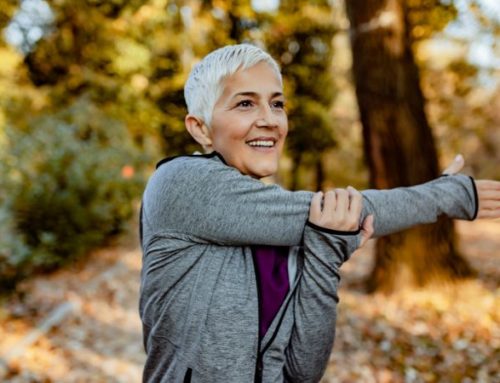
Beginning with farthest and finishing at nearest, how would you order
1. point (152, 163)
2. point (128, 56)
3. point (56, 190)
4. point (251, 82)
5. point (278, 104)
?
point (128, 56) < point (152, 163) < point (56, 190) < point (278, 104) < point (251, 82)

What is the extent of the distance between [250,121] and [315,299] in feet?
2.02

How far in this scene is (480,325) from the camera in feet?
14.9

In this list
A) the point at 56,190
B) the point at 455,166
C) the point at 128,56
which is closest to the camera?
the point at 455,166

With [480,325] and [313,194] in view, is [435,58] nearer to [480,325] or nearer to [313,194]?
[480,325]

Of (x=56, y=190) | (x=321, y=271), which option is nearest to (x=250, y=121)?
(x=321, y=271)

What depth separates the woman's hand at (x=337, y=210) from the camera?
4.83 ft

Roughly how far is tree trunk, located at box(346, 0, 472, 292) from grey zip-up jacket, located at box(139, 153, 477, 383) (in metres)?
3.92

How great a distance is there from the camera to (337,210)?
4.87ft

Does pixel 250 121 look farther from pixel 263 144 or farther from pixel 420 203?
pixel 420 203

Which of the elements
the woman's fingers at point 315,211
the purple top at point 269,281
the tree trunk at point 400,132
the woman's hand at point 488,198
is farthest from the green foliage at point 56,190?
the woman's hand at point 488,198

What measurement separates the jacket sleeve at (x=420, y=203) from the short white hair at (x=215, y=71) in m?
0.56

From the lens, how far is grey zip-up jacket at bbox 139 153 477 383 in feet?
4.87

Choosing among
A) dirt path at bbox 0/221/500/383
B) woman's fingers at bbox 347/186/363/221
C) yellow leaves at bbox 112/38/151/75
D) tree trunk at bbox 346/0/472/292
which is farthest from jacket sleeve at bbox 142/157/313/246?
yellow leaves at bbox 112/38/151/75

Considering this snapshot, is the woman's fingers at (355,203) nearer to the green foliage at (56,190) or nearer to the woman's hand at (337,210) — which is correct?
the woman's hand at (337,210)
